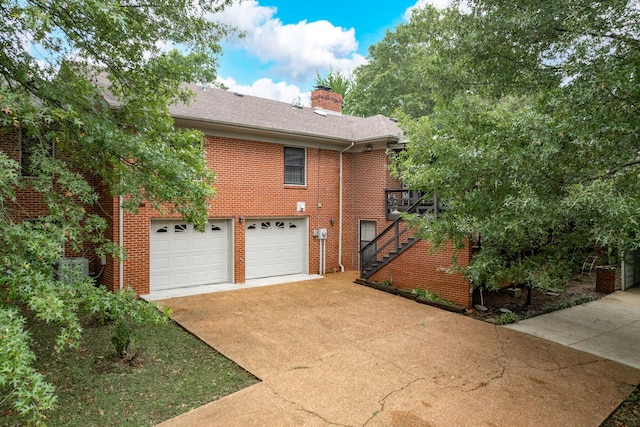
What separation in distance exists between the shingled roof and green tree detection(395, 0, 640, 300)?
20.1 ft

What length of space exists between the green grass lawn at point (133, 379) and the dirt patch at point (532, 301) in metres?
5.87

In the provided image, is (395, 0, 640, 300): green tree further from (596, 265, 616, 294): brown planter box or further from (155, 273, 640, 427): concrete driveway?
(596, 265, 616, 294): brown planter box

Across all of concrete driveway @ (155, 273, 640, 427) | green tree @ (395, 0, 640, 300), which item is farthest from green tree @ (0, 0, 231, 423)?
green tree @ (395, 0, 640, 300)

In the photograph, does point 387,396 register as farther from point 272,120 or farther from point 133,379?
point 272,120

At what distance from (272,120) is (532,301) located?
9.11 metres

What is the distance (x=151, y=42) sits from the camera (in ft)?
17.6

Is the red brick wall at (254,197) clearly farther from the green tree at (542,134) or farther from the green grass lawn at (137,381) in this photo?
the green tree at (542,134)

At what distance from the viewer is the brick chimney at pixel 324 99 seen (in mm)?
16188

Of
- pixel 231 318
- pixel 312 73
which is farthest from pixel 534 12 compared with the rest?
pixel 312 73

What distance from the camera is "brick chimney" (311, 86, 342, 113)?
16.2m

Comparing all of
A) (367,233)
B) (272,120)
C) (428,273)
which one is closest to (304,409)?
(428,273)

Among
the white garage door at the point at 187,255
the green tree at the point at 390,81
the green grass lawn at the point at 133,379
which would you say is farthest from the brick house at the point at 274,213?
the green tree at the point at 390,81

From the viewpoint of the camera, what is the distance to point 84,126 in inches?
174

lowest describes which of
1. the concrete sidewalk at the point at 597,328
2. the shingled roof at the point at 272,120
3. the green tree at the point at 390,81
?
the concrete sidewalk at the point at 597,328
